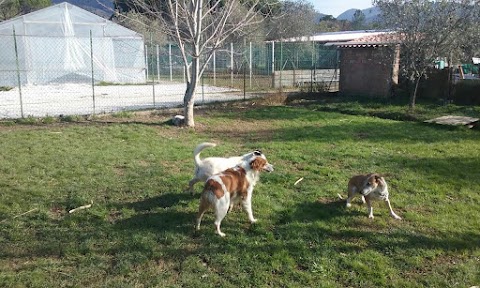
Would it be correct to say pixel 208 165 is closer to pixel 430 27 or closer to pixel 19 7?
pixel 430 27

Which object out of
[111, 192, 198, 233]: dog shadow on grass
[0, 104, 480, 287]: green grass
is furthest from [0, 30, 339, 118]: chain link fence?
[111, 192, 198, 233]: dog shadow on grass

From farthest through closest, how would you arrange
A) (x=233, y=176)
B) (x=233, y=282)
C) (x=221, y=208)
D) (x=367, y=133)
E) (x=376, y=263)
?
(x=367, y=133) → (x=233, y=176) → (x=221, y=208) → (x=376, y=263) → (x=233, y=282)

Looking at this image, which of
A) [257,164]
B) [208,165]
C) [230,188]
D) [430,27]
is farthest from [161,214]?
[430,27]

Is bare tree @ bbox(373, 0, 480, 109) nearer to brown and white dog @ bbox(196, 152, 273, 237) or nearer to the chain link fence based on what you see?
the chain link fence

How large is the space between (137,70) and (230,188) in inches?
888

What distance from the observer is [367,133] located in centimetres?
999

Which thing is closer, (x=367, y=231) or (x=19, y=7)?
(x=367, y=231)

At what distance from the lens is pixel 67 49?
944 inches

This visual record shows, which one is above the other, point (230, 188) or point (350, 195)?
point (230, 188)

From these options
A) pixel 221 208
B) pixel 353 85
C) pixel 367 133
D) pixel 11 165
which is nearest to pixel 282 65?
pixel 353 85

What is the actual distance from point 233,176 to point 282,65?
18394mm

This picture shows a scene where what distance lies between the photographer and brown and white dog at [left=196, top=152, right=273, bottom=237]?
4227mm

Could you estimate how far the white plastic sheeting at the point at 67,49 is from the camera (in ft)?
74.0

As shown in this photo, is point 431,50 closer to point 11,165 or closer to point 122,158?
point 122,158
